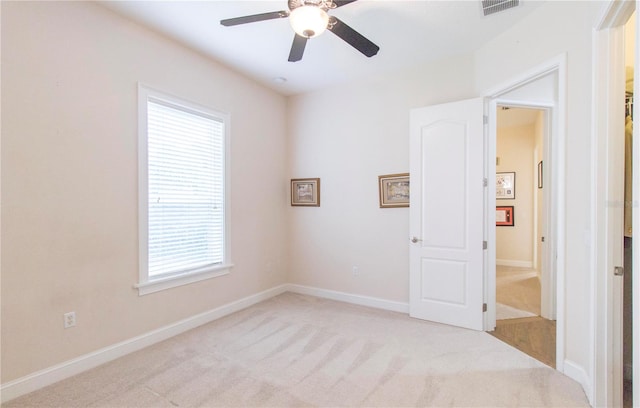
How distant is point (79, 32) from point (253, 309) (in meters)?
3.19

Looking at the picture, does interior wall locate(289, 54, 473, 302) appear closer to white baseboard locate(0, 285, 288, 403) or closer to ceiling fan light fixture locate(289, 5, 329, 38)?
white baseboard locate(0, 285, 288, 403)

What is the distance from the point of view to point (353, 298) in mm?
4023

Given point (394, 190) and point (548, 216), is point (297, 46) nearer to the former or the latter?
point (394, 190)

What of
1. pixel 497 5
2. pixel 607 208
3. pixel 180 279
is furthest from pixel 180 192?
pixel 607 208

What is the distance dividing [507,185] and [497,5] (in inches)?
186

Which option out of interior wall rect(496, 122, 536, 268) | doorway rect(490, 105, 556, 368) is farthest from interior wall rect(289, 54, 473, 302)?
interior wall rect(496, 122, 536, 268)

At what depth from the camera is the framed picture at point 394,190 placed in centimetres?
362

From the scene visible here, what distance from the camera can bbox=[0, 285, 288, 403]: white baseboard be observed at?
2.05 m

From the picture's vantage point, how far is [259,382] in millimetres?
2201

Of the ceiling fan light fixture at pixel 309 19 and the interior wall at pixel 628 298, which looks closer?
the ceiling fan light fixture at pixel 309 19

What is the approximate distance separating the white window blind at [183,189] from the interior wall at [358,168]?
4.28 ft

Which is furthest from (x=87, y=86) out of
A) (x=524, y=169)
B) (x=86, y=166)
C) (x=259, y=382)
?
(x=524, y=169)

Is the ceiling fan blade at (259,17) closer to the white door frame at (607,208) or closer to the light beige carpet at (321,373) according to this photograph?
the white door frame at (607,208)

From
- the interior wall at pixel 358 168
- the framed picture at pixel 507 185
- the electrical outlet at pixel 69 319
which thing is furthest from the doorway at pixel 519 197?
the electrical outlet at pixel 69 319
